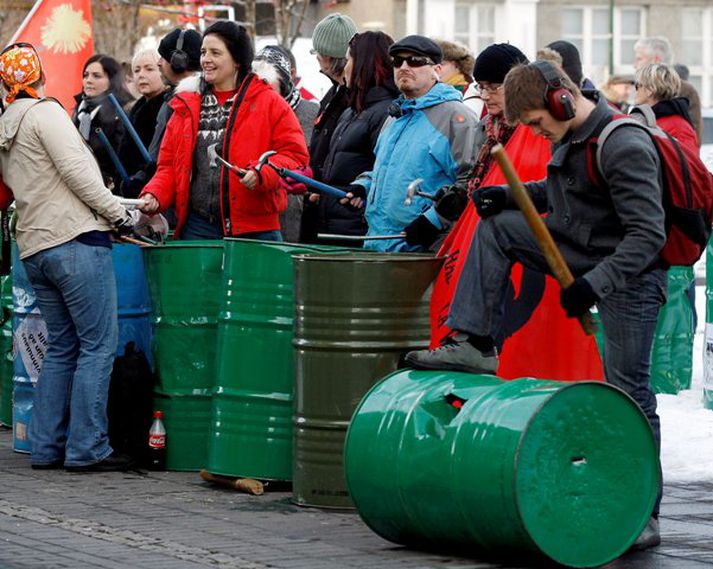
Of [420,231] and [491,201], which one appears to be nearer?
[491,201]

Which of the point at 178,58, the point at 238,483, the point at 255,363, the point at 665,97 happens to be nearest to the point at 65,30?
the point at 178,58

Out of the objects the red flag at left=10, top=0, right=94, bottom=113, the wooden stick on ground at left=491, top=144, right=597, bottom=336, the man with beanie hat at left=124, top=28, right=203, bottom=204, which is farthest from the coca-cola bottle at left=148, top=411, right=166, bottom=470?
the red flag at left=10, top=0, right=94, bottom=113

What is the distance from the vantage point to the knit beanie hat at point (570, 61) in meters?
9.66

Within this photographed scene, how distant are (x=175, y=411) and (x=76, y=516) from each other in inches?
52.8

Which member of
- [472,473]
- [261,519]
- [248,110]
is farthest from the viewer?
[248,110]

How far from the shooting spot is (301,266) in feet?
25.5

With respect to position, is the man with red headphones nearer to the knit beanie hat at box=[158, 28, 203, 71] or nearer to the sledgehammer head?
the sledgehammer head

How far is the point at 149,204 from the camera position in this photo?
938 centimetres

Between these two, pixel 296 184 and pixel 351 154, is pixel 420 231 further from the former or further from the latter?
pixel 351 154

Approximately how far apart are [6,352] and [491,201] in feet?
14.0

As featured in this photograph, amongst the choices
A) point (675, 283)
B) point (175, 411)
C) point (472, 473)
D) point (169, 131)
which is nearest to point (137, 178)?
point (169, 131)

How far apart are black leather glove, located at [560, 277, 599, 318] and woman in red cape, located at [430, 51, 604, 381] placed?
3.02 ft

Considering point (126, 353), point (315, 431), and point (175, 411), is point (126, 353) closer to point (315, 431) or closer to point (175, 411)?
point (175, 411)

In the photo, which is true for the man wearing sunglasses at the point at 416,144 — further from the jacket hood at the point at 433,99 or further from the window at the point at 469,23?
the window at the point at 469,23
